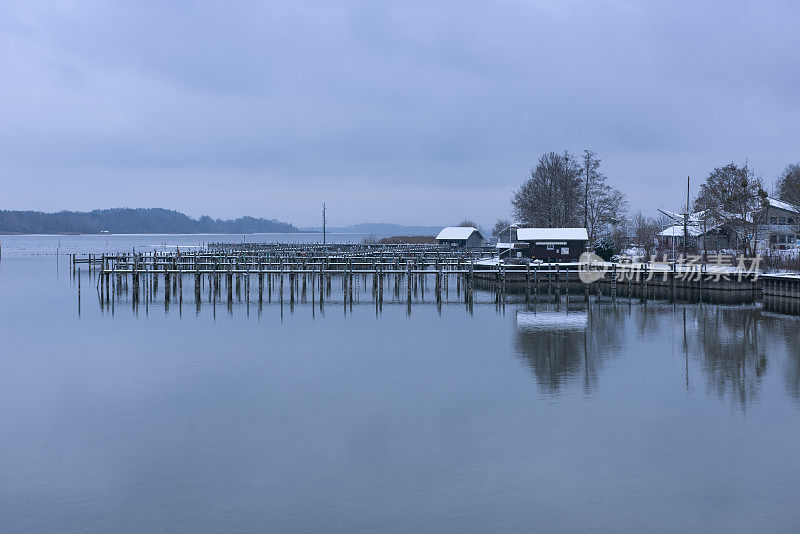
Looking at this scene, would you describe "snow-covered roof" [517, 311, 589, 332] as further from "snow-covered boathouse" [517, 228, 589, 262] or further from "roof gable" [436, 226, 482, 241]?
"roof gable" [436, 226, 482, 241]

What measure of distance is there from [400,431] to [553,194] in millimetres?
91340

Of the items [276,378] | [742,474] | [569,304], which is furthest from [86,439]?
[569,304]

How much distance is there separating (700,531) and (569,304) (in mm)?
40897

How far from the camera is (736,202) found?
81500 millimetres

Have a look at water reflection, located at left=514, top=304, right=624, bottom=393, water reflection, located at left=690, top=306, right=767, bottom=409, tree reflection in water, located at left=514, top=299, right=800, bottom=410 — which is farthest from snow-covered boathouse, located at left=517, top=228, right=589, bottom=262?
water reflection, located at left=690, top=306, right=767, bottom=409

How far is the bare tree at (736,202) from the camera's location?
8100 cm

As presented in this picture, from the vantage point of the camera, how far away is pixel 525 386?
27172 millimetres

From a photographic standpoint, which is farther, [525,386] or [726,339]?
[726,339]

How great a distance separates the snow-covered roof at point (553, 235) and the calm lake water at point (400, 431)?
1233 inches

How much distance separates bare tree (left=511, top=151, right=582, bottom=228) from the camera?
3999 inches

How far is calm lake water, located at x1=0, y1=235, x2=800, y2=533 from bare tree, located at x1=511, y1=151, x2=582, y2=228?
6168cm

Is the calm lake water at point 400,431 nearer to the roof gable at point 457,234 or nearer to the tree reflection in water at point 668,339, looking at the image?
the tree reflection in water at point 668,339

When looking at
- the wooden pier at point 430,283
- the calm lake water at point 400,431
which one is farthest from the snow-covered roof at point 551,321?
the wooden pier at point 430,283

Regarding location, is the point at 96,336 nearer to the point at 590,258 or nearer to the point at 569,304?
the point at 569,304
